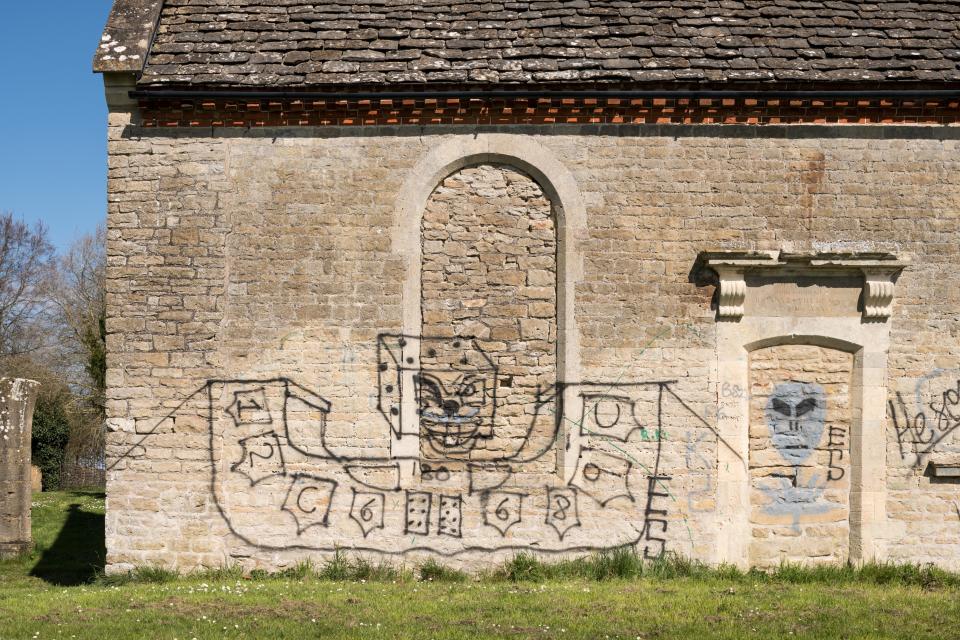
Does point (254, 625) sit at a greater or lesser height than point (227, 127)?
lesser

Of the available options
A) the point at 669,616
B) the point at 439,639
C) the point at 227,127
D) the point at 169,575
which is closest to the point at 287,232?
the point at 227,127

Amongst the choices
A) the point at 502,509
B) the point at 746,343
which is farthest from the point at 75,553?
the point at 746,343

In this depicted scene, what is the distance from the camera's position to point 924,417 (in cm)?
934

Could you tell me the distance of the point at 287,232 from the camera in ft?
31.1

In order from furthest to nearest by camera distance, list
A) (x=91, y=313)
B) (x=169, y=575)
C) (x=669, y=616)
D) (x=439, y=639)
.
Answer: (x=91, y=313), (x=169, y=575), (x=669, y=616), (x=439, y=639)

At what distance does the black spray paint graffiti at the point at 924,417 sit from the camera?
9.33 metres

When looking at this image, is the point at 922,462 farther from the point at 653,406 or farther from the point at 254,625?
the point at 254,625

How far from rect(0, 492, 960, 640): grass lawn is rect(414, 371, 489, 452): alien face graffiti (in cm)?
132

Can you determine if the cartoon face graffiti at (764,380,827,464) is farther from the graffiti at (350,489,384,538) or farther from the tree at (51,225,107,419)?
the tree at (51,225,107,419)

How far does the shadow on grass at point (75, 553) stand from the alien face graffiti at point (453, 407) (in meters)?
3.83

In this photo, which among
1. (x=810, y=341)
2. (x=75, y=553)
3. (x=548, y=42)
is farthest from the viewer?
Answer: (x=75, y=553)

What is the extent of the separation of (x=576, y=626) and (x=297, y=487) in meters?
3.56

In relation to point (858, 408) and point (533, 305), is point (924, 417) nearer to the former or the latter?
point (858, 408)

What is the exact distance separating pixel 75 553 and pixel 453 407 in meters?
6.58
